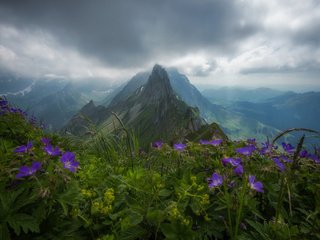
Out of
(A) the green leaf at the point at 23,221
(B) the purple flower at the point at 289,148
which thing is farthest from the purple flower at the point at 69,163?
(B) the purple flower at the point at 289,148

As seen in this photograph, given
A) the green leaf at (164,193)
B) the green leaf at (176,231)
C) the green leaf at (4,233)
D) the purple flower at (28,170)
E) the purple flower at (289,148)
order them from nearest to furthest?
the green leaf at (4,233), the purple flower at (28,170), the green leaf at (176,231), the green leaf at (164,193), the purple flower at (289,148)

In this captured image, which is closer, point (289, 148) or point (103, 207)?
point (103, 207)

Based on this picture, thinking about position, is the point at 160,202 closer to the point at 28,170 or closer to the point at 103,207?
the point at 103,207

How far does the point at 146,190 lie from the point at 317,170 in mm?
2113

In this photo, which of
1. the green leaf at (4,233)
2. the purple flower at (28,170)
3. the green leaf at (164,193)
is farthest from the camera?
the green leaf at (164,193)

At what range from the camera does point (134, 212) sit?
2408mm

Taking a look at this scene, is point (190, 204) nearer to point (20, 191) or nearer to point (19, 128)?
point (20, 191)

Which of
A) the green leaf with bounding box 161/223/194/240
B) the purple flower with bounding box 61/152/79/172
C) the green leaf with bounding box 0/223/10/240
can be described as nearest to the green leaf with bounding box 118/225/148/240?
the green leaf with bounding box 161/223/194/240

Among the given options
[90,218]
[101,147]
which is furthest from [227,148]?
[101,147]

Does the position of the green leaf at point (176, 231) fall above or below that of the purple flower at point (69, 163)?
below

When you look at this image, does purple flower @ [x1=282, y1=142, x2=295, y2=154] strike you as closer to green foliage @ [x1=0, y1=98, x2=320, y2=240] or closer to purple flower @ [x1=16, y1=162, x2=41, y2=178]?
green foliage @ [x1=0, y1=98, x2=320, y2=240]

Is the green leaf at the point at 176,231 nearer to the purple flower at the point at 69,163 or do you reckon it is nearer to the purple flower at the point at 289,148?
the purple flower at the point at 69,163

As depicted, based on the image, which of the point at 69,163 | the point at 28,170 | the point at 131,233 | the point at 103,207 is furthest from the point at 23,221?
the point at 131,233

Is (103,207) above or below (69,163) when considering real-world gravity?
below
